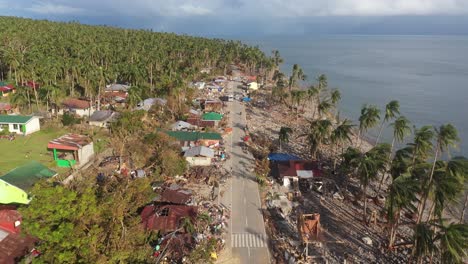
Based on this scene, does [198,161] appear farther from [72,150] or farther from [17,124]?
[17,124]

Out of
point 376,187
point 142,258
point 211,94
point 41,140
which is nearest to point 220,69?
point 211,94

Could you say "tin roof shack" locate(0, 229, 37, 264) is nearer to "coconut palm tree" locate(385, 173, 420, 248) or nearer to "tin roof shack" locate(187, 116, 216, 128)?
"coconut palm tree" locate(385, 173, 420, 248)

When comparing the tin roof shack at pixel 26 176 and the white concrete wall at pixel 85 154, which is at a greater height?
the tin roof shack at pixel 26 176

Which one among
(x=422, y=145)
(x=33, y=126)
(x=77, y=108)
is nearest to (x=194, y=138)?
(x=33, y=126)

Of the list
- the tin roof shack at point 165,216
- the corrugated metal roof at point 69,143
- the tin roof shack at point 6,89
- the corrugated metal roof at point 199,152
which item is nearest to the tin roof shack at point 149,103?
the corrugated metal roof at point 69,143

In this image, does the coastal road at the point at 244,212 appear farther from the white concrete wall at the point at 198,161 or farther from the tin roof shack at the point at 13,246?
the tin roof shack at the point at 13,246

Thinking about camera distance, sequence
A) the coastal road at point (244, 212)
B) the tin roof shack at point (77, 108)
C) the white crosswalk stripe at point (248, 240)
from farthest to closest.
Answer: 1. the tin roof shack at point (77, 108)
2. the white crosswalk stripe at point (248, 240)
3. the coastal road at point (244, 212)

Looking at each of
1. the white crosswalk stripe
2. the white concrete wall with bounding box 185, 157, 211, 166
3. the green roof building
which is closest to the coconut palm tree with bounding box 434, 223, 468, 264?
the white crosswalk stripe
